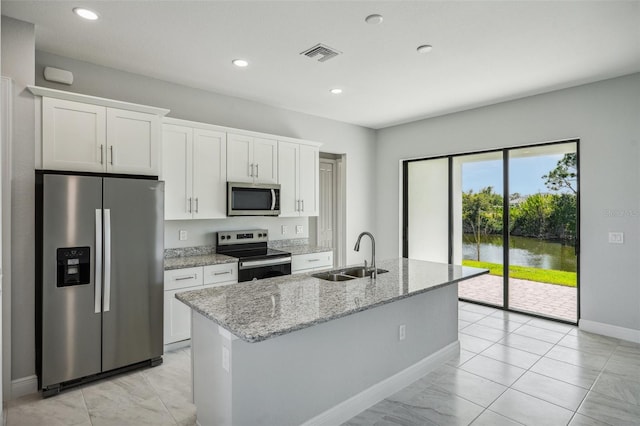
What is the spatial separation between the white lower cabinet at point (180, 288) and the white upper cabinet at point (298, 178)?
51.5 inches

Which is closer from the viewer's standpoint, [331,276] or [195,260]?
[331,276]

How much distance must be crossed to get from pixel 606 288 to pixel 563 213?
36.6 inches

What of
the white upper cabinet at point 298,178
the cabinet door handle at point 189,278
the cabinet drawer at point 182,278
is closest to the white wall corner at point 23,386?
the cabinet drawer at point 182,278

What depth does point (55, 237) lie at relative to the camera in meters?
2.59

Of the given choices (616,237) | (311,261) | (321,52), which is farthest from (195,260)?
(616,237)

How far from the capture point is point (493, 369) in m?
3.05

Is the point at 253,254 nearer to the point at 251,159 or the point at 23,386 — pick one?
the point at 251,159

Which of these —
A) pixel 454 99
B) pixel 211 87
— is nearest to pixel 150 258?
pixel 211 87

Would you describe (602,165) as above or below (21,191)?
above

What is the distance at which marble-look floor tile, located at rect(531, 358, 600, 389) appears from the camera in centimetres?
283

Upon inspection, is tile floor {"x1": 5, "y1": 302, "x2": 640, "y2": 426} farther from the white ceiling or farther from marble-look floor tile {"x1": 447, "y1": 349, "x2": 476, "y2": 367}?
the white ceiling

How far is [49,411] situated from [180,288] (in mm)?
1259

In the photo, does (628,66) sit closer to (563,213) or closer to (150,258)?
(563,213)

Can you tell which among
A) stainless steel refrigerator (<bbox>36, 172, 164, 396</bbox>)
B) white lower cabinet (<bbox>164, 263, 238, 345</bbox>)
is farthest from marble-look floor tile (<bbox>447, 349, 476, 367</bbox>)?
stainless steel refrigerator (<bbox>36, 172, 164, 396</bbox>)
